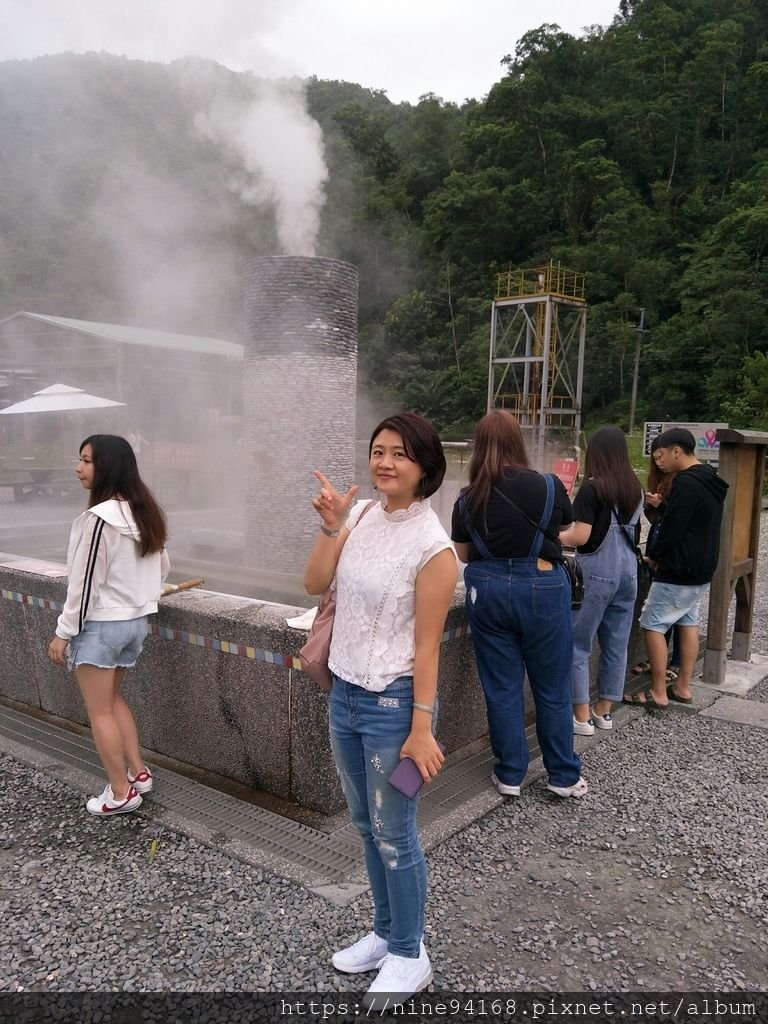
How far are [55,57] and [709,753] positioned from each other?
2625 cm

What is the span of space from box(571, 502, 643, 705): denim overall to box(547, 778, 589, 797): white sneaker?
2.35ft

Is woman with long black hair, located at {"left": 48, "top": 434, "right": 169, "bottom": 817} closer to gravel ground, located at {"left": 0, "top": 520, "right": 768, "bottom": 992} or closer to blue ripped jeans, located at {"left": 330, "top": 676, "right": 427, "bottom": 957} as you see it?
gravel ground, located at {"left": 0, "top": 520, "right": 768, "bottom": 992}

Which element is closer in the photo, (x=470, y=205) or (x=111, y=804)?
(x=111, y=804)

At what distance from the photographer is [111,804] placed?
312 centimetres

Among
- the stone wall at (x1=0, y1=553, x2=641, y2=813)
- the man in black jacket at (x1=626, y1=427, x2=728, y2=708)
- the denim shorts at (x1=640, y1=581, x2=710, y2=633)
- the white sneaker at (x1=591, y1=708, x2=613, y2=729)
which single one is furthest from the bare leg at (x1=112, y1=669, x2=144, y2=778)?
the denim shorts at (x1=640, y1=581, x2=710, y2=633)

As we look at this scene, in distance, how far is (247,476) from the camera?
26.1 feet

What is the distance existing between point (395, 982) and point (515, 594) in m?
1.49

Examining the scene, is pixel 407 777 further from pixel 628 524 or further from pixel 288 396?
pixel 288 396

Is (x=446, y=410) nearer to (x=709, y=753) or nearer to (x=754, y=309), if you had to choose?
(x=754, y=309)

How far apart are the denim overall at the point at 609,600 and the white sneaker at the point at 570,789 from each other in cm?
72

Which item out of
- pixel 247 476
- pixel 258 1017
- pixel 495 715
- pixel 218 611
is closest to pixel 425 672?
pixel 258 1017

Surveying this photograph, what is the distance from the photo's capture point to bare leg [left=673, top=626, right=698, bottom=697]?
15.0ft

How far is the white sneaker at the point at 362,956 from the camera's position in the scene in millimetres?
2145

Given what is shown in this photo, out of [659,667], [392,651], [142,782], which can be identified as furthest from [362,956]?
[659,667]
